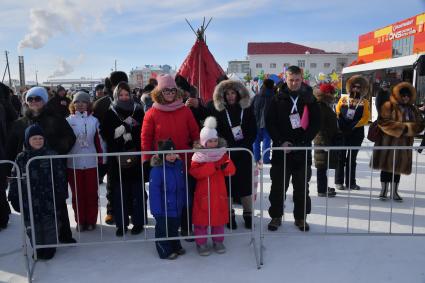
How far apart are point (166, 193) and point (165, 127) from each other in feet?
2.26

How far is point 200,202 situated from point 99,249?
1.25 meters

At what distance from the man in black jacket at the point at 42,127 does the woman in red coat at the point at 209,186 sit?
1450mm

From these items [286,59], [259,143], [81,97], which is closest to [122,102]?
[81,97]

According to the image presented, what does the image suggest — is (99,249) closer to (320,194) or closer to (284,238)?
(284,238)

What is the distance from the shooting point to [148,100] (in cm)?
610

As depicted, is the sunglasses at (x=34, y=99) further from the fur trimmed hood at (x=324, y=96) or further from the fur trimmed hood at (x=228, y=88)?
the fur trimmed hood at (x=324, y=96)

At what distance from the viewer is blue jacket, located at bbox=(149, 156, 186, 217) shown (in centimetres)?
353

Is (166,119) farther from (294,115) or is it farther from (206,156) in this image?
(294,115)

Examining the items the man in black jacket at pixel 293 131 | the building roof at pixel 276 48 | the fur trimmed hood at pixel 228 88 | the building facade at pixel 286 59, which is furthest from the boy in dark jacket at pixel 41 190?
the building roof at pixel 276 48

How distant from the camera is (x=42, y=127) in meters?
3.76

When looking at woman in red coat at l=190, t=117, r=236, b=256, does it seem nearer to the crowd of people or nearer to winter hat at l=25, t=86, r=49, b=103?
the crowd of people

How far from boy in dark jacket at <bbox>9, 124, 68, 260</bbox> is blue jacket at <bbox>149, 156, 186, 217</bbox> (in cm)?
97

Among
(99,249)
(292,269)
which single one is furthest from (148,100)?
(292,269)

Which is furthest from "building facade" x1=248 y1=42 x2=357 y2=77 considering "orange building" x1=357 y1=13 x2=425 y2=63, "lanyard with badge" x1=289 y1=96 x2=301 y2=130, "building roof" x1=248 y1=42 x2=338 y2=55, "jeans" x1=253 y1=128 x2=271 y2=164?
"lanyard with badge" x1=289 y1=96 x2=301 y2=130
